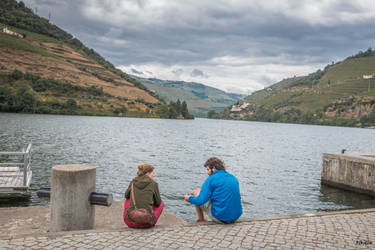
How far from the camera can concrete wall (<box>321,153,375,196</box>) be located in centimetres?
1833

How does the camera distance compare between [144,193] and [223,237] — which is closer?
[223,237]

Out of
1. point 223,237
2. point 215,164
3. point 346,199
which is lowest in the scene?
point 346,199

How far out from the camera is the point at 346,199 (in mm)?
18531

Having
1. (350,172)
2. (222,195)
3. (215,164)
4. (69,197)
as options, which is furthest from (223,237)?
(350,172)

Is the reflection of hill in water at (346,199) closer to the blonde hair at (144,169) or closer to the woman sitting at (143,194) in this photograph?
the woman sitting at (143,194)

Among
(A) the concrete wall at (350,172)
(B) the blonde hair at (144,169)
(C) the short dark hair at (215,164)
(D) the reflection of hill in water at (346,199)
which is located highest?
(C) the short dark hair at (215,164)

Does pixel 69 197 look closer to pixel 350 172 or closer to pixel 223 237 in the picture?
pixel 223 237

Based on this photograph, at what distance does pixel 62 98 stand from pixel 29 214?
127 meters

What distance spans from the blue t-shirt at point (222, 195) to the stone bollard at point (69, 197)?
2.74 meters

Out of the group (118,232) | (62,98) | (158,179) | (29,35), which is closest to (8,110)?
(62,98)

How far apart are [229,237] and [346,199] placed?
14734mm

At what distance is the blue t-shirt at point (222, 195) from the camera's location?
746 cm

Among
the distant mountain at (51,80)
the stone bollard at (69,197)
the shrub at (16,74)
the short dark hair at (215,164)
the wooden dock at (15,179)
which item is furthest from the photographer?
the shrub at (16,74)

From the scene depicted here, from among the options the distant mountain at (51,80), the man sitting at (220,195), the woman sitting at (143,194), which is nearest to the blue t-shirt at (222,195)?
the man sitting at (220,195)
